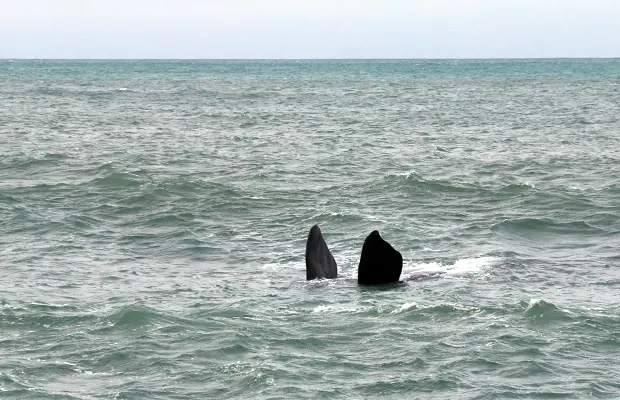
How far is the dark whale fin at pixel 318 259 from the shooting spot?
82.6 feet

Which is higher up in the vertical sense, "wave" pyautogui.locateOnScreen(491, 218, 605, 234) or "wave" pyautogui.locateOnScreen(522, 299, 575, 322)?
"wave" pyautogui.locateOnScreen(522, 299, 575, 322)

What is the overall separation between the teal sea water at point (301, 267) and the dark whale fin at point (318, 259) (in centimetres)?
31

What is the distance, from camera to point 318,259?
2542 cm

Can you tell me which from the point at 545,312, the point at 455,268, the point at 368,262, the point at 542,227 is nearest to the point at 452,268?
the point at 455,268

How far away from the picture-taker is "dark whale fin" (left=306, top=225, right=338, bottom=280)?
992 inches

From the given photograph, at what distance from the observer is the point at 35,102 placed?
92.8m

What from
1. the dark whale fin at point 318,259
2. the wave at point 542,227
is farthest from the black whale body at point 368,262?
the wave at point 542,227

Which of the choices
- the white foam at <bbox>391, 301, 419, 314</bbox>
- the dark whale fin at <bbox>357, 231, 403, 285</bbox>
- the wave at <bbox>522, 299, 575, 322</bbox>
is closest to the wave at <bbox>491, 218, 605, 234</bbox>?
the dark whale fin at <bbox>357, 231, 403, 285</bbox>

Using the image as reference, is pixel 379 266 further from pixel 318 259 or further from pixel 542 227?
pixel 542 227

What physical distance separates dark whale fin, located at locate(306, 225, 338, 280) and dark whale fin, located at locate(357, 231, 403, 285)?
90cm

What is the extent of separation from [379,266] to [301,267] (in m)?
3.03

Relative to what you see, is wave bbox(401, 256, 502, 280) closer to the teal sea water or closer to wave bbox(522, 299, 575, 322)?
the teal sea water

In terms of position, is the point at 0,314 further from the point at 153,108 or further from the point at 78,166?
the point at 153,108

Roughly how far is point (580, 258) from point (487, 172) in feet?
54.8
